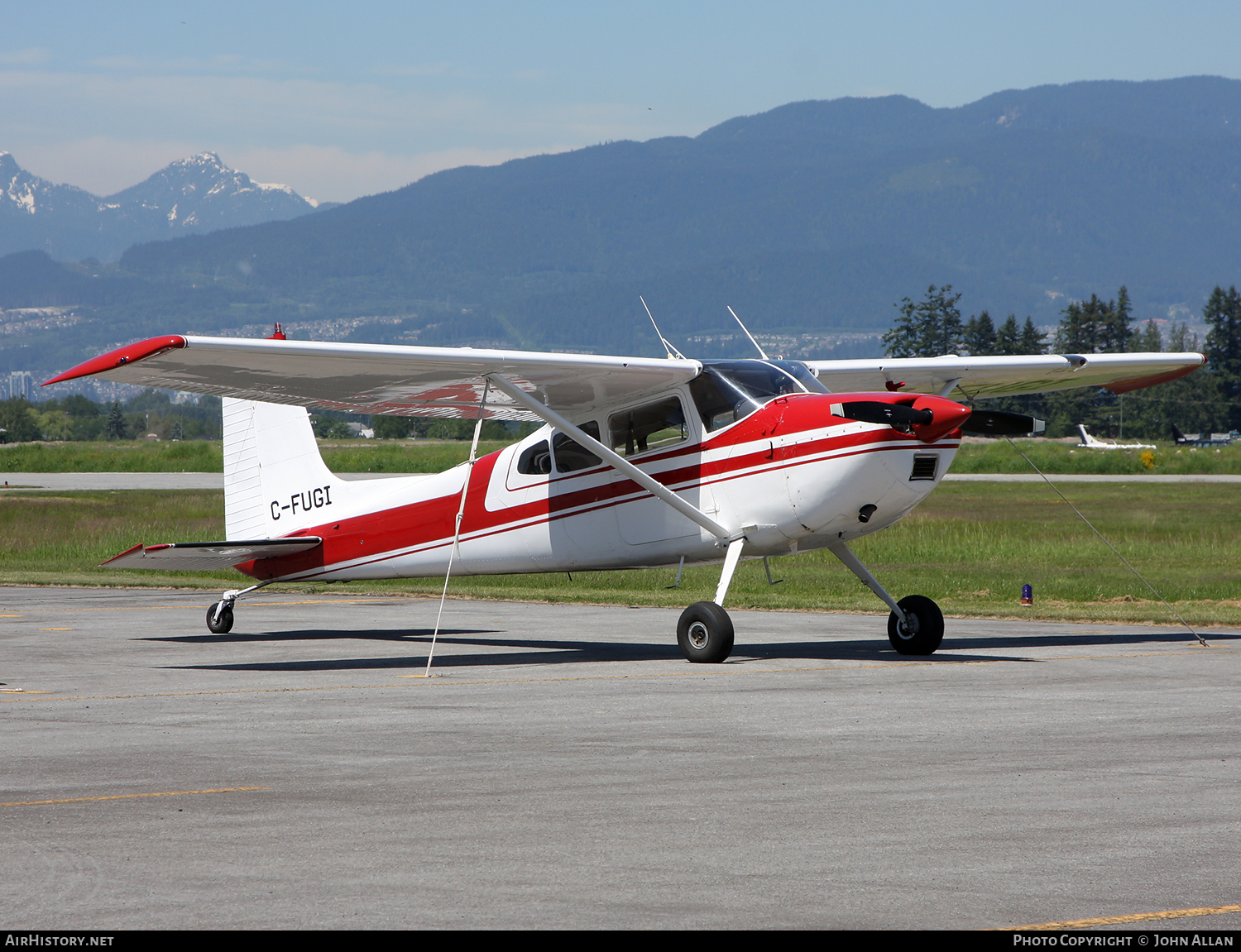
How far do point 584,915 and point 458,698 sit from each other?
640 cm

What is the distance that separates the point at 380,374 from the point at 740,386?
3.48 metres

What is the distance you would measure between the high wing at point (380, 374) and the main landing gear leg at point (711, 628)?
77.2 inches

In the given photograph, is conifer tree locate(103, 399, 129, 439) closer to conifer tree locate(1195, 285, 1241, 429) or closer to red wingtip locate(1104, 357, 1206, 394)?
conifer tree locate(1195, 285, 1241, 429)

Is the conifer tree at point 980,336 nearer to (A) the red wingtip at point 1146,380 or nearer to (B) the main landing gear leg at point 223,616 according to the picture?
(A) the red wingtip at point 1146,380

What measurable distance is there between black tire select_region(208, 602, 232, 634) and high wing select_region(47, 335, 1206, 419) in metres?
3.28

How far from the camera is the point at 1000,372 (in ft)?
53.9

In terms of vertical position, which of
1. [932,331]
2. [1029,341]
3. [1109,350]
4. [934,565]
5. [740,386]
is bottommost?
[934,565]

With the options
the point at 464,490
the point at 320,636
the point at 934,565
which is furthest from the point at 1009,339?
the point at 464,490

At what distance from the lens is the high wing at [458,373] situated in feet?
39.8

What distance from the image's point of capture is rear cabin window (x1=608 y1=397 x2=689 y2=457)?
1437 cm

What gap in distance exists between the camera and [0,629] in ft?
57.8

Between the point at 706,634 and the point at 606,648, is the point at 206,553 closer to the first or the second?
the point at 606,648

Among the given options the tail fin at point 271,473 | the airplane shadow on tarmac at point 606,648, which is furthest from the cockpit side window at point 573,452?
the tail fin at point 271,473
